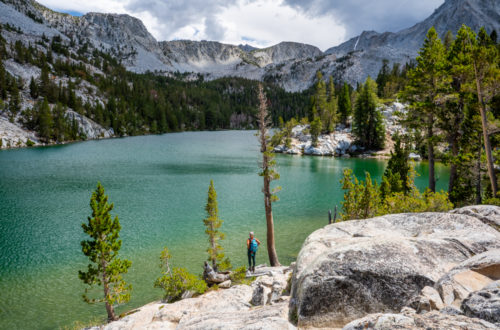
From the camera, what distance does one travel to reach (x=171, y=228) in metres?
31.6

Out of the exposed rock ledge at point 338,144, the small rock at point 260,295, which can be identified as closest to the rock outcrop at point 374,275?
the small rock at point 260,295

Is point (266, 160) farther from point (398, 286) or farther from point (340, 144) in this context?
point (340, 144)

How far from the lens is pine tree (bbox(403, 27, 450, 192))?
2314 centimetres

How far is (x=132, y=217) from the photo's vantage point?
34.6 m

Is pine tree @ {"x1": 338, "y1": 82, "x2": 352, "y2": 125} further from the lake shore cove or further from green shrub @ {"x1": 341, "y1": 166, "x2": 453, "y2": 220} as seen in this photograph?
the lake shore cove

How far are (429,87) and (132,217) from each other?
34.6 metres

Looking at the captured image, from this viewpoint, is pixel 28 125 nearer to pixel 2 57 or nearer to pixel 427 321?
pixel 2 57

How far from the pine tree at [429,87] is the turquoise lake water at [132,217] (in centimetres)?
1506

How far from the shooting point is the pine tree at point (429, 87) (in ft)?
75.9

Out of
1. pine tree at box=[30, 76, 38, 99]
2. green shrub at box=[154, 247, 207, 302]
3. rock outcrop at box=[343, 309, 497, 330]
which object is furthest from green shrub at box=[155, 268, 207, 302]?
pine tree at box=[30, 76, 38, 99]

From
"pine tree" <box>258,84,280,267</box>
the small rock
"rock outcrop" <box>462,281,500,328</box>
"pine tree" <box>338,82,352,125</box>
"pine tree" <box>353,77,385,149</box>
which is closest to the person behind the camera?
"rock outcrop" <box>462,281,500,328</box>

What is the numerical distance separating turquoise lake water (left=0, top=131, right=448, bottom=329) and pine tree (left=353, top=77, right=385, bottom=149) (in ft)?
71.5

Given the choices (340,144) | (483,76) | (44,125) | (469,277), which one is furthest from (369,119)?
(44,125)

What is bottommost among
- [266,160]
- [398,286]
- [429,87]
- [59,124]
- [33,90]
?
[398,286]
